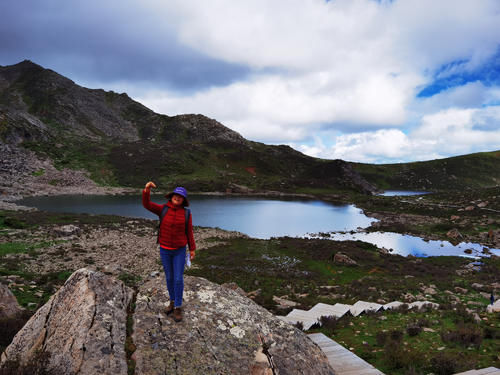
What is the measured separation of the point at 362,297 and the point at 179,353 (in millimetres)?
18633

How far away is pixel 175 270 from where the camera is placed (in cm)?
729

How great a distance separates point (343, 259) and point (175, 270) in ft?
104

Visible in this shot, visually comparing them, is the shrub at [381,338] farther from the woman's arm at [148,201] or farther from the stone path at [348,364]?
the woman's arm at [148,201]

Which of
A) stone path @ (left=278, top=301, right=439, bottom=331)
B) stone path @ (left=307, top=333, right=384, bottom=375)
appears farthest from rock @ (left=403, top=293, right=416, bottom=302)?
stone path @ (left=307, top=333, right=384, bottom=375)

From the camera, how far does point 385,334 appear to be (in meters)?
12.0

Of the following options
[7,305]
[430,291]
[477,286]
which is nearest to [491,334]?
[430,291]

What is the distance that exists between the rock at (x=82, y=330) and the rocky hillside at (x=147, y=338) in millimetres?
→ 17

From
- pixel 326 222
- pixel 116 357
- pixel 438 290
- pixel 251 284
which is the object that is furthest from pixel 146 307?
pixel 326 222

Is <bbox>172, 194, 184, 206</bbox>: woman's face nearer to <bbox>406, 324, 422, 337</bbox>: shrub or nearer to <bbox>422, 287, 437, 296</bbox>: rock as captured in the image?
<bbox>406, 324, 422, 337</bbox>: shrub

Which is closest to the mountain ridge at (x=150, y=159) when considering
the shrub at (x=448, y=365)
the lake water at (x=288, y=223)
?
the lake water at (x=288, y=223)

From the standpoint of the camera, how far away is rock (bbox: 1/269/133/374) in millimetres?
5316

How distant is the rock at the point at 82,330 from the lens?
209 inches

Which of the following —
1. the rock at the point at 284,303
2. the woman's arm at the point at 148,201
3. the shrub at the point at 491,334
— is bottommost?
the rock at the point at 284,303

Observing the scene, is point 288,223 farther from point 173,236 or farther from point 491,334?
point 173,236
